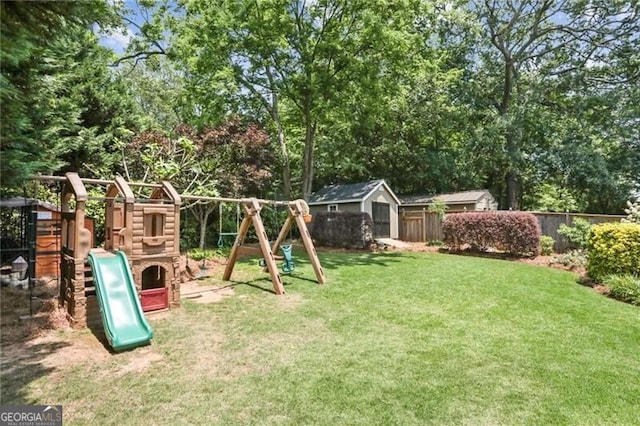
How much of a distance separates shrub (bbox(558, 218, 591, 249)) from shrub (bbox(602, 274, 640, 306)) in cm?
515

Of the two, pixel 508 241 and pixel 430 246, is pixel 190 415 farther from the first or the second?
pixel 430 246

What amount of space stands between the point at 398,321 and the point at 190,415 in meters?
3.67

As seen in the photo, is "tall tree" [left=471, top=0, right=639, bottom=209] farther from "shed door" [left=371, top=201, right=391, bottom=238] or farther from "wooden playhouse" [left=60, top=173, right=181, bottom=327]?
"wooden playhouse" [left=60, top=173, right=181, bottom=327]

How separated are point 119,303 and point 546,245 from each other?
44.6 feet

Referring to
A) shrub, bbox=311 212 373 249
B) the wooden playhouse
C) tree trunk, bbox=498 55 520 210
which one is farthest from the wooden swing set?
tree trunk, bbox=498 55 520 210

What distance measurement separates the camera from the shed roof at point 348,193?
1780cm

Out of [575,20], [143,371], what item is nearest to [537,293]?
[143,371]

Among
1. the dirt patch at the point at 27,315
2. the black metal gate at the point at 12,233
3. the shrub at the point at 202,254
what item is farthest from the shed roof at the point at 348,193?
the dirt patch at the point at 27,315

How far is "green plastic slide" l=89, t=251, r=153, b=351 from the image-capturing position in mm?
4555

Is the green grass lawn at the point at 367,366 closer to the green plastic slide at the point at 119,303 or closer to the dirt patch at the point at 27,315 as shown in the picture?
the green plastic slide at the point at 119,303

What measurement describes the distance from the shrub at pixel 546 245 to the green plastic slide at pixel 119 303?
1325 centimetres

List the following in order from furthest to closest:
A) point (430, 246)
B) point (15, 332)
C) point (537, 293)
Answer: point (430, 246) → point (537, 293) → point (15, 332)

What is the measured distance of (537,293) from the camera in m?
7.61
